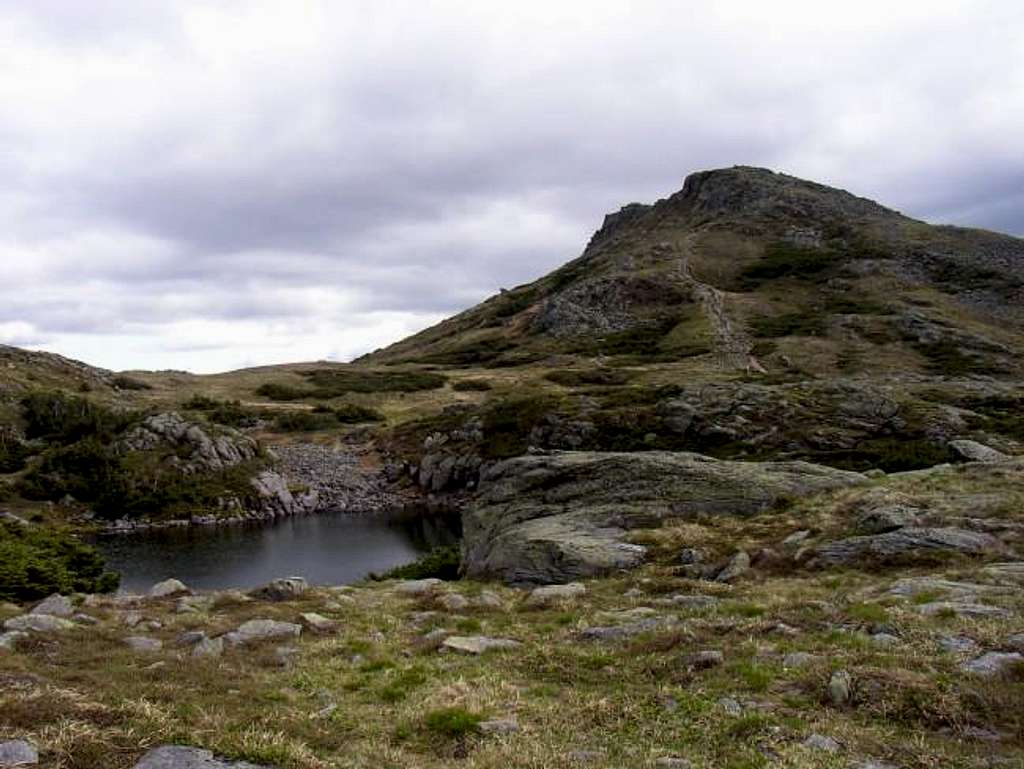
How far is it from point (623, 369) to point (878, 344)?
41.6 m

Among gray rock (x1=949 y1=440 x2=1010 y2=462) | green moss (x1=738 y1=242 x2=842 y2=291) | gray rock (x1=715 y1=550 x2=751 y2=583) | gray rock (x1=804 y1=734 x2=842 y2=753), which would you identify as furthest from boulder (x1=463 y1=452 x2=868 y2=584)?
green moss (x1=738 y1=242 x2=842 y2=291)

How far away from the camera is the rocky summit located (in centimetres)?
1180

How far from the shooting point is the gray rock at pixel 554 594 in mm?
24016

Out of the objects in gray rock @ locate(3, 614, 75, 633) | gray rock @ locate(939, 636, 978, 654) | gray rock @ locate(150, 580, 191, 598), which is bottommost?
gray rock @ locate(150, 580, 191, 598)

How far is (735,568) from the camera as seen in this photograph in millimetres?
26016

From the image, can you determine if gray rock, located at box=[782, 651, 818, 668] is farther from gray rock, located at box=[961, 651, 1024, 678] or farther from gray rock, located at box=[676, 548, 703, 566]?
gray rock, located at box=[676, 548, 703, 566]

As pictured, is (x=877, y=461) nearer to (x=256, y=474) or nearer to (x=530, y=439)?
(x=530, y=439)

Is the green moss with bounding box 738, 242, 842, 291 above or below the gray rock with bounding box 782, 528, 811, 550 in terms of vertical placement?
above

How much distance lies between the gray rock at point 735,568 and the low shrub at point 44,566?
2612 cm

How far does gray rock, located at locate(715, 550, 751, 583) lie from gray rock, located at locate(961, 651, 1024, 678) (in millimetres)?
10764

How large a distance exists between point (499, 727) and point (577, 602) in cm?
1114

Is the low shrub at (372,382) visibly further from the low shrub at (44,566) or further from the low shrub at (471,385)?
the low shrub at (44,566)

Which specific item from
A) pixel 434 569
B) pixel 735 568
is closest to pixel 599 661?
pixel 735 568

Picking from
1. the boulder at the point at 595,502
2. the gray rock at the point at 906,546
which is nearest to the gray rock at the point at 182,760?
the boulder at the point at 595,502
